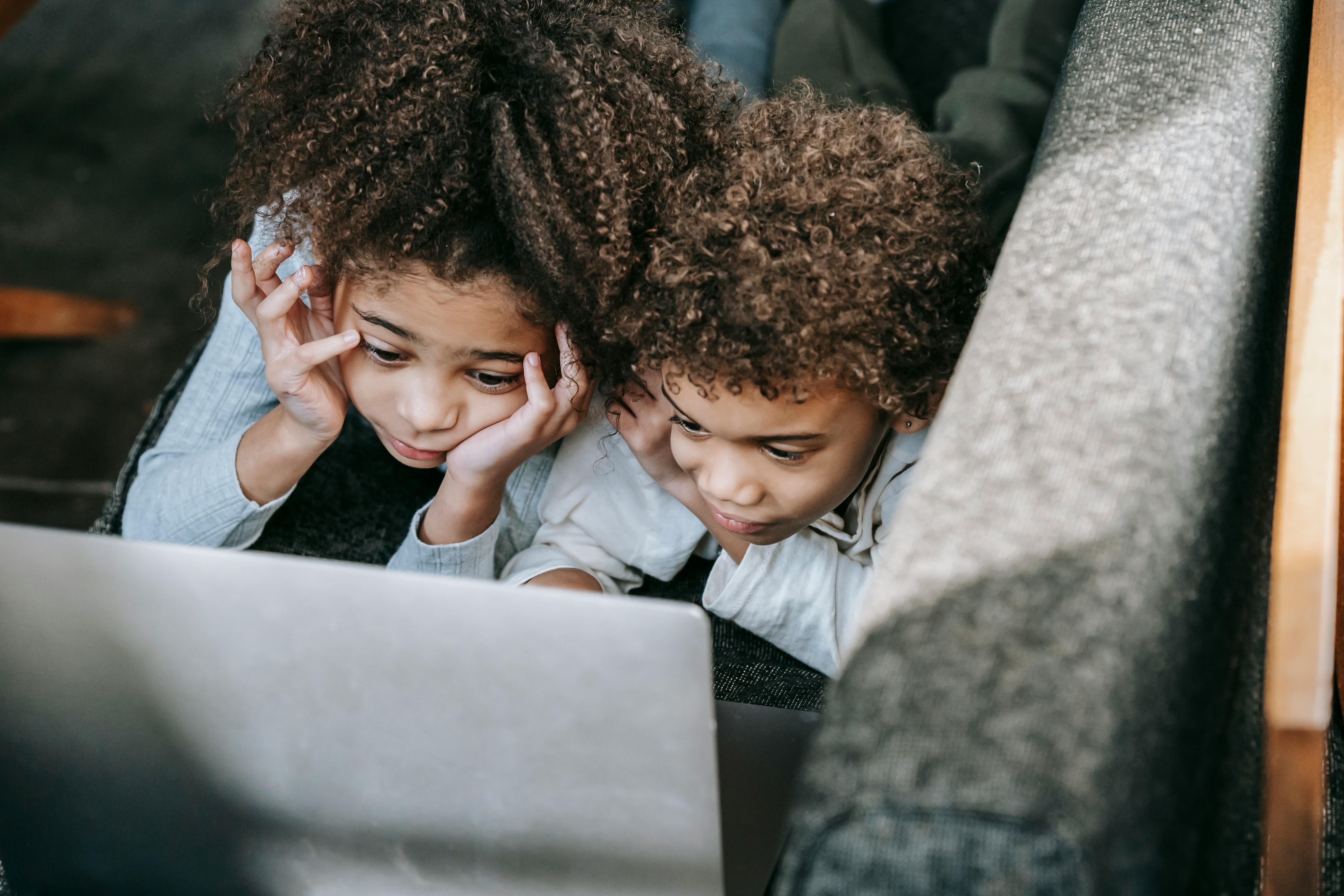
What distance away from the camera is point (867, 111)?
0.79m

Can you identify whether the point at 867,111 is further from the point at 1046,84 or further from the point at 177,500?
the point at 177,500

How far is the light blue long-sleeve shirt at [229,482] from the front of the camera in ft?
3.11

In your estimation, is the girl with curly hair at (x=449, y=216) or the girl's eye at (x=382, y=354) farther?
the girl's eye at (x=382, y=354)

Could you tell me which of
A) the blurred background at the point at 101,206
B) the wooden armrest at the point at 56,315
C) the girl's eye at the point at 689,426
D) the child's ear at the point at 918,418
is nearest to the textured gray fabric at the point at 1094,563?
the child's ear at the point at 918,418

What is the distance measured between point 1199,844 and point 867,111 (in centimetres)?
60

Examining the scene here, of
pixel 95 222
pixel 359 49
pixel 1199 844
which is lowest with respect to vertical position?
pixel 1199 844

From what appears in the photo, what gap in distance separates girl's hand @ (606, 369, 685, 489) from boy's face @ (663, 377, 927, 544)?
0.24 ft

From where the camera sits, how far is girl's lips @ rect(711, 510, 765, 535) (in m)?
0.79

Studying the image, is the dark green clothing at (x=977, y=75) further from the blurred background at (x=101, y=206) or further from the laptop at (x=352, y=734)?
the blurred background at (x=101, y=206)

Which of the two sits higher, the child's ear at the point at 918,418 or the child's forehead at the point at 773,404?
the child's ear at the point at 918,418

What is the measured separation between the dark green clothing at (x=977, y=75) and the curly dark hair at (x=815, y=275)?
1.09 feet

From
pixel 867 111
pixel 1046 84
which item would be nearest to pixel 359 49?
pixel 867 111

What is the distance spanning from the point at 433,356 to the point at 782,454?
32cm

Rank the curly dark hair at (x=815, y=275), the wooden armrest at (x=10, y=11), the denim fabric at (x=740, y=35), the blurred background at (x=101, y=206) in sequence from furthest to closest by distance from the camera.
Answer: the blurred background at (x=101, y=206) < the denim fabric at (x=740, y=35) < the wooden armrest at (x=10, y=11) < the curly dark hair at (x=815, y=275)
